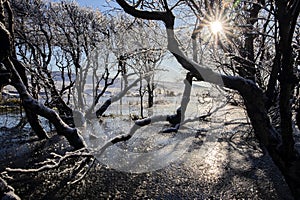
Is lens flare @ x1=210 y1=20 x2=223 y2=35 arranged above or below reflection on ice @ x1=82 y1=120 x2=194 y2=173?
above

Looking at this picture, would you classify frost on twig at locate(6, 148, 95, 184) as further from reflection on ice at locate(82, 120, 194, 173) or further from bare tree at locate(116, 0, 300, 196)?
bare tree at locate(116, 0, 300, 196)

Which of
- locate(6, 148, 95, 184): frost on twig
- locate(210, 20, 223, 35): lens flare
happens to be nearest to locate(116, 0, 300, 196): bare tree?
locate(210, 20, 223, 35): lens flare

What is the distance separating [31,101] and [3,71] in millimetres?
2091

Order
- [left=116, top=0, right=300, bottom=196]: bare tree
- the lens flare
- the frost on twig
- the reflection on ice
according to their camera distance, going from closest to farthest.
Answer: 1. [left=116, top=0, right=300, bottom=196]: bare tree
2. the frost on twig
3. the lens flare
4. the reflection on ice

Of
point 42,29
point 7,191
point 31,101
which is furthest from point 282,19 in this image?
point 42,29

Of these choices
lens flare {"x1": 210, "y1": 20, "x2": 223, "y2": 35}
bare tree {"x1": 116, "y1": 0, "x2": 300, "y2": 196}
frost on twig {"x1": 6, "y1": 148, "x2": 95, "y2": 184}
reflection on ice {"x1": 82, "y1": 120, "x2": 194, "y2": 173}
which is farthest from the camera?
reflection on ice {"x1": 82, "y1": 120, "x2": 194, "y2": 173}

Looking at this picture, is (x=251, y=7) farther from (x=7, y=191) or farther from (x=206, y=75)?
(x=7, y=191)

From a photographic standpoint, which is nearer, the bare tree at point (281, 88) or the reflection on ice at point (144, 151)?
the bare tree at point (281, 88)

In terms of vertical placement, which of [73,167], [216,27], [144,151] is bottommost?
[144,151]

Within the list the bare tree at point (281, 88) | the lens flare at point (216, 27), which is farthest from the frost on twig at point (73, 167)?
the lens flare at point (216, 27)

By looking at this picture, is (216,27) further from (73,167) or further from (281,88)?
(73,167)

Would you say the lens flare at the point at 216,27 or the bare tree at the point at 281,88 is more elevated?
the lens flare at the point at 216,27

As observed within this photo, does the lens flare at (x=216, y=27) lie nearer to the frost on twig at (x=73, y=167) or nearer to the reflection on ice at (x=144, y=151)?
the reflection on ice at (x=144, y=151)

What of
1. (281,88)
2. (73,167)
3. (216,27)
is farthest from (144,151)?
(281,88)
